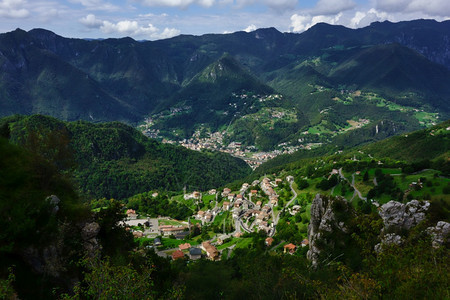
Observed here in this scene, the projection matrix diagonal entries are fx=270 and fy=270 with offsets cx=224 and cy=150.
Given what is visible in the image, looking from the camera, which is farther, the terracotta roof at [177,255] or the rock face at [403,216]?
the terracotta roof at [177,255]

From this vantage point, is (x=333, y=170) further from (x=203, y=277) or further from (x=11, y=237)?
(x=11, y=237)

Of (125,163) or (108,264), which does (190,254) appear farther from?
(125,163)

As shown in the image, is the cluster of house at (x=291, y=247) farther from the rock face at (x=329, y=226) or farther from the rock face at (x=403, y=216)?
the rock face at (x=403, y=216)

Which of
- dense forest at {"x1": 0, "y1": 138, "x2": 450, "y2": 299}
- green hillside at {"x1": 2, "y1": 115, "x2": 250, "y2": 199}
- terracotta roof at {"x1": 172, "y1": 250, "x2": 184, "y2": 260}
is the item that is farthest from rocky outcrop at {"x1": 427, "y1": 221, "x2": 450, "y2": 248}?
green hillside at {"x1": 2, "y1": 115, "x2": 250, "y2": 199}

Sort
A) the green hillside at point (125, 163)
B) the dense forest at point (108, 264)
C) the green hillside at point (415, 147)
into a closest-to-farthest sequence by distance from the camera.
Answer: the dense forest at point (108, 264), the green hillside at point (415, 147), the green hillside at point (125, 163)

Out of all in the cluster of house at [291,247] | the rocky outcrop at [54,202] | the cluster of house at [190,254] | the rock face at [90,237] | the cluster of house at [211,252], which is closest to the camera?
the rocky outcrop at [54,202]

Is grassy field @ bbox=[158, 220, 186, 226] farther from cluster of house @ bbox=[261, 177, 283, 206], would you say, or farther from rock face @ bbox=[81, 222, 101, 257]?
rock face @ bbox=[81, 222, 101, 257]

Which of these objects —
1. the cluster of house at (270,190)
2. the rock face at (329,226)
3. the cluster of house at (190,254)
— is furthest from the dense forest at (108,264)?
the cluster of house at (270,190)

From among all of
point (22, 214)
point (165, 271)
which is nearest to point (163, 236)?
point (165, 271)

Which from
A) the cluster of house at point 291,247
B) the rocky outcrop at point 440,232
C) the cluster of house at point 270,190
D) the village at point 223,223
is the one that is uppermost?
the rocky outcrop at point 440,232
